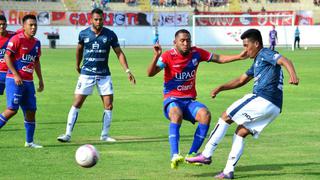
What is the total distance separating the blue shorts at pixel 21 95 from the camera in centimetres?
1203

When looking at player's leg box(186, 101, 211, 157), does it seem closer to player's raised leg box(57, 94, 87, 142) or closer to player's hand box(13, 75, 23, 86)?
player's hand box(13, 75, 23, 86)

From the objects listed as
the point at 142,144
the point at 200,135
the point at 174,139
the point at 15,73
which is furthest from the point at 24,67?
the point at 200,135

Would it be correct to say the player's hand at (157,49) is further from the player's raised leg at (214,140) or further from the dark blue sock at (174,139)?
Result: the player's raised leg at (214,140)

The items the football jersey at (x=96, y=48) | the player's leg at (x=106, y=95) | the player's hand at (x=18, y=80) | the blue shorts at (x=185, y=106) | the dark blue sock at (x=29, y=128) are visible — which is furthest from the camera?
the player's leg at (x=106, y=95)

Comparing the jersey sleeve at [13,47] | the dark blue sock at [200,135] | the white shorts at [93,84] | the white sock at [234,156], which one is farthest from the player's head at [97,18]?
the white sock at [234,156]

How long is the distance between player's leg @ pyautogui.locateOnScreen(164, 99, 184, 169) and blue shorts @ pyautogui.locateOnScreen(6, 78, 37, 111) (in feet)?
9.00

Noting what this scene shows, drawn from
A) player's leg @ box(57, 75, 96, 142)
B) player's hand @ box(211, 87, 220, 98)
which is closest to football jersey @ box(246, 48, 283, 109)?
player's hand @ box(211, 87, 220, 98)

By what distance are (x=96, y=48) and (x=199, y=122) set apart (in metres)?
3.33

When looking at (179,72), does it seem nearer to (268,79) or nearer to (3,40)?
(268,79)

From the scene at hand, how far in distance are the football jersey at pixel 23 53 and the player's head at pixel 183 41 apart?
9.65ft

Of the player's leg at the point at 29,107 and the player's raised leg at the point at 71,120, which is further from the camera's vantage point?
the player's raised leg at the point at 71,120

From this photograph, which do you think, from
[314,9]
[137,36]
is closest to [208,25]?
[137,36]

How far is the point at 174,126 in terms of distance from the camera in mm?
10234

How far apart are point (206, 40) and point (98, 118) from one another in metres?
51.7
